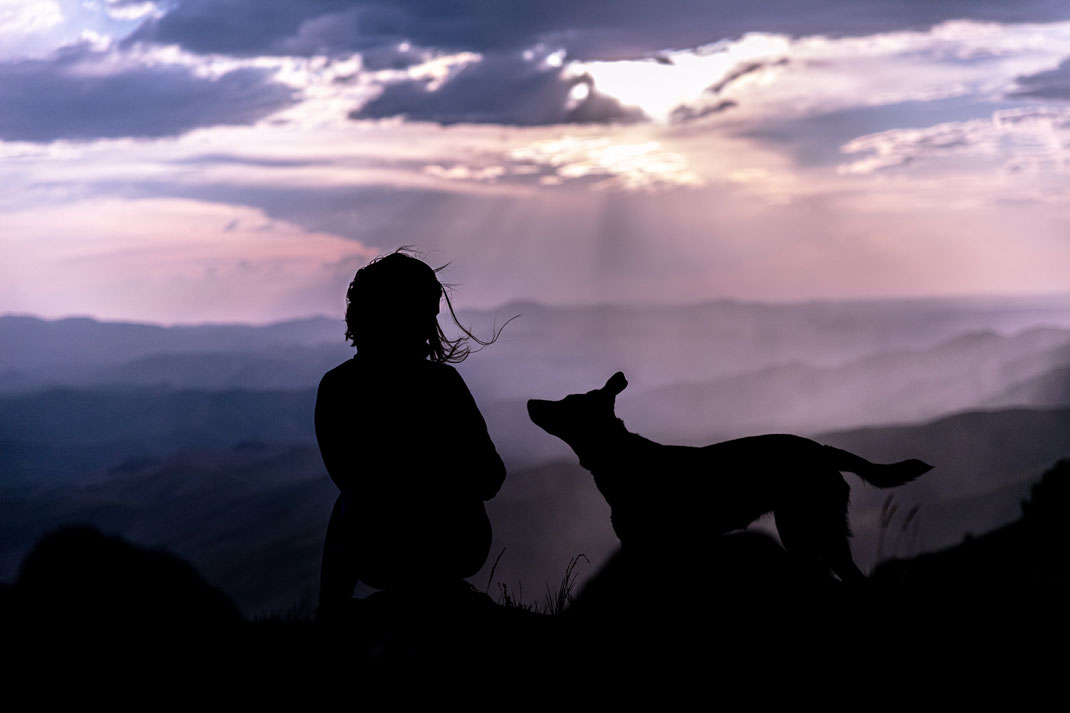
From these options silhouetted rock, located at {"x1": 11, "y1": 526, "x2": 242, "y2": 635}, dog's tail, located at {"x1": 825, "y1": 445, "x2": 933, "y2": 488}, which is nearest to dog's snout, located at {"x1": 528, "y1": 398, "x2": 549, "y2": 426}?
dog's tail, located at {"x1": 825, "y1": 445, "x2": 933, "y2": 488}

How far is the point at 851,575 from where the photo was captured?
5969 millimetres

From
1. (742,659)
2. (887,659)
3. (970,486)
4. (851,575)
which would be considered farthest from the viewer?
(970,486)

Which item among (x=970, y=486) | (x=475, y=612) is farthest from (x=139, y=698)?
(x=970, y=486)

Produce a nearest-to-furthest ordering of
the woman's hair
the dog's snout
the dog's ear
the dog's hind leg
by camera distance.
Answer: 1. the woman's hair
2. the dog's hind leg
3. the dog's ear
4. the dog's snout

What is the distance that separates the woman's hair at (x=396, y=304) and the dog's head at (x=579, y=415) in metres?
1.78

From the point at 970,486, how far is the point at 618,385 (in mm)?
169089

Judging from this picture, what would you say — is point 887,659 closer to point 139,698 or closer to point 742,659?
point 742,659

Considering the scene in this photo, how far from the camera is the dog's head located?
21.1ft

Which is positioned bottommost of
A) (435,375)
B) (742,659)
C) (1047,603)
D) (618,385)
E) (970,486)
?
(970,486)

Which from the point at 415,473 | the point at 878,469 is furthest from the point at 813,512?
the point at 415,473

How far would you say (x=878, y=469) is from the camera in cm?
647

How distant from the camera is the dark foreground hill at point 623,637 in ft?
9.62

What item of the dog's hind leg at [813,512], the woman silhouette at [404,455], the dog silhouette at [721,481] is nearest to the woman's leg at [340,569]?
the woman silhouette at [404,455]

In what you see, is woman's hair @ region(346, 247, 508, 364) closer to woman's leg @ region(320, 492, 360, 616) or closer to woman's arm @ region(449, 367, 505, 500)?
woman's arm @ region(449, 367, 505, 500)
